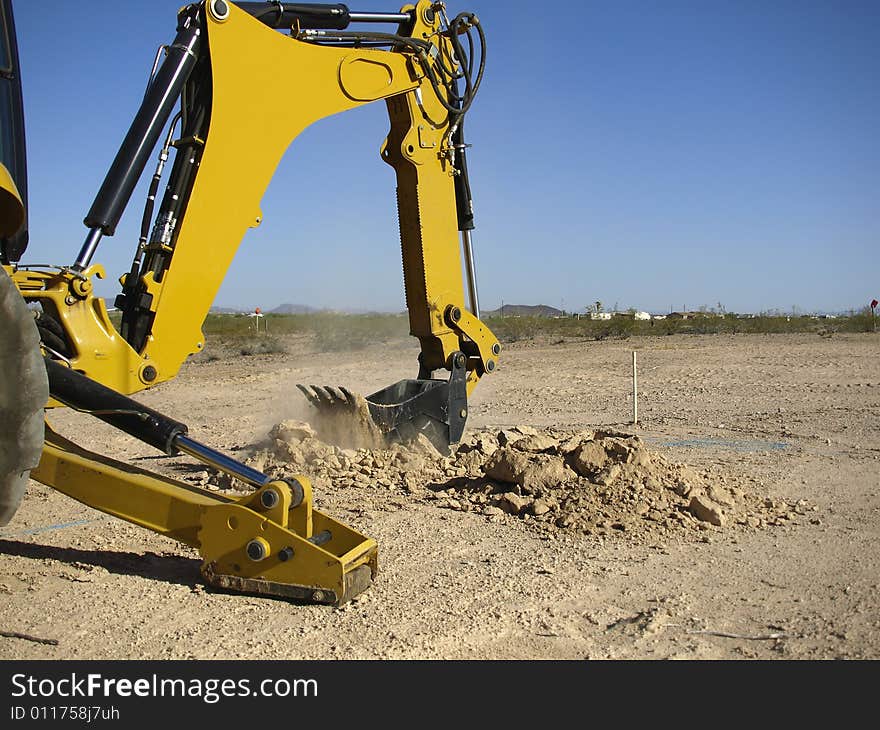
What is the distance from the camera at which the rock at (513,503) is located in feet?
20.3

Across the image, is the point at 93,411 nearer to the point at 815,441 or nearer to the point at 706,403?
the point at 815,441

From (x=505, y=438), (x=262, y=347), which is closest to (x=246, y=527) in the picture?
(x=505, y=438)

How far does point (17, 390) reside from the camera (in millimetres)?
3102

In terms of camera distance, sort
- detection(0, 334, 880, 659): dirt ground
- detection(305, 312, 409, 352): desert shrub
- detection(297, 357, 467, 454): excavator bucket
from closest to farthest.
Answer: detection(0, 334, 880, 659): dirt ground → detection(297, 357, 467, 454): excavator bucket → detection(305, 312, 409, 352): desert shrub

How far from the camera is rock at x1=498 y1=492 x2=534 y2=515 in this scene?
6199mm

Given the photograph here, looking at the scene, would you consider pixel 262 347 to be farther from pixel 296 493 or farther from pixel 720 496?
pixel 296 493

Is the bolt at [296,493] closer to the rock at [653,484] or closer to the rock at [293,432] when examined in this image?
the rock at [653,484]

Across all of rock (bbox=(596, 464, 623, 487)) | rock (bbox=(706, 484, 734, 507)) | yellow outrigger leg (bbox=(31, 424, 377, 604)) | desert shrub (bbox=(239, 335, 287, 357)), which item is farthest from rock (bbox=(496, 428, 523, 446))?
desert shrub (bbox=(239, 335, 287, 357))

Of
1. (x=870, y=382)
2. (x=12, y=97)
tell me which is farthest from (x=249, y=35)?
(x=870, y=382)

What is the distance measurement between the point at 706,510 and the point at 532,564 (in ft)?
5.05

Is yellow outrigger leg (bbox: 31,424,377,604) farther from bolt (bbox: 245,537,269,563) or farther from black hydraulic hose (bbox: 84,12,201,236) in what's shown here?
black hydraulic hose (bbox: 84,12,201,236)

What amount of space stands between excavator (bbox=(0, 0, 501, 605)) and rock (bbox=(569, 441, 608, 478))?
5.60ft
